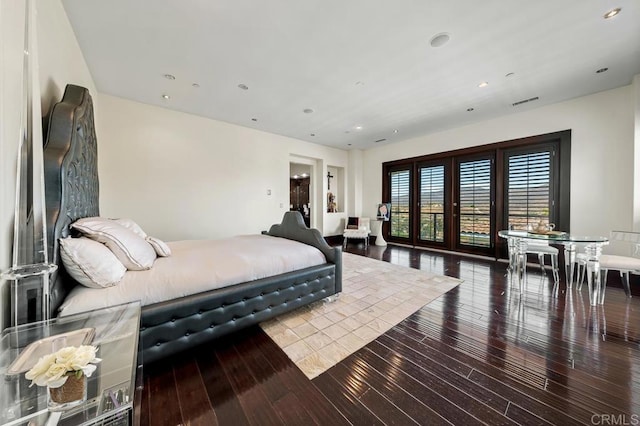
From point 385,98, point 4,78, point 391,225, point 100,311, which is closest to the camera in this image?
point 4,78

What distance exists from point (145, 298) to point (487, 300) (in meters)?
3.49

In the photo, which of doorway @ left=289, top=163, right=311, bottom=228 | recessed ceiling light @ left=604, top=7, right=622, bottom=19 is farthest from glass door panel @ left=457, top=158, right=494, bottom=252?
doorway @ left=289, top=163, right=311, bottom=228

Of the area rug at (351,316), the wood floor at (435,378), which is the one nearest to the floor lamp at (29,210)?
the wood floor at (435,378)

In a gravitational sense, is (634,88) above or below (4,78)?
above

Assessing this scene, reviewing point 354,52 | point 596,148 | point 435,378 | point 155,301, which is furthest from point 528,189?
point 155,301

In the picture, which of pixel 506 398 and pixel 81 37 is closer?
pixel 506 398

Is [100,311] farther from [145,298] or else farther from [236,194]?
[236,194]

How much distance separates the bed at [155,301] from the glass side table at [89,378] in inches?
6.9

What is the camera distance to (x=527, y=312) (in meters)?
2.41

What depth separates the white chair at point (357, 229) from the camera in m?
6.34

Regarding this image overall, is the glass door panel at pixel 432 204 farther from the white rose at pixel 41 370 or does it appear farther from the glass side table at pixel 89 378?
the white rose at pixel 41 370

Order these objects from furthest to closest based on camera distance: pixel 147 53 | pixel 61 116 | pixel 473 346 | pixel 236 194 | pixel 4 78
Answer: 1. pixel 236 194
2. pixel 147 53
3. pixel 473 346
4. pixel 61 116
5. pixel 4 78

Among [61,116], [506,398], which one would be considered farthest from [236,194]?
[506,398]

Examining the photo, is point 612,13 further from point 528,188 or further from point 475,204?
point 475,204
